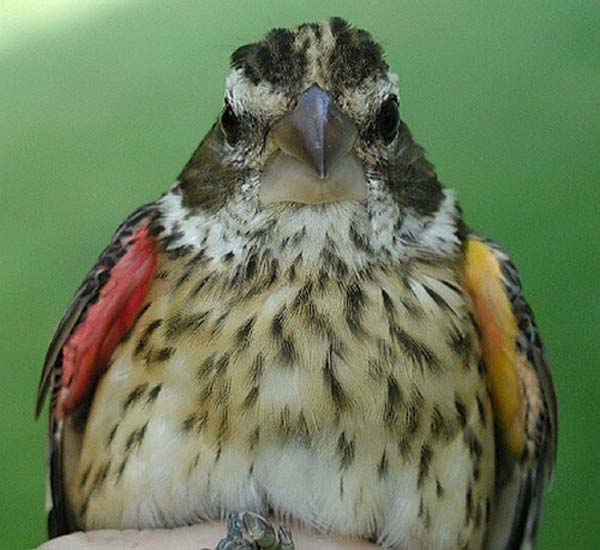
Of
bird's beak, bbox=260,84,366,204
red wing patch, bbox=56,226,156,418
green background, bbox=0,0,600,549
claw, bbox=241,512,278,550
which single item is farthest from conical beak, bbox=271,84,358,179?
green background, bbox=0,0,600,549

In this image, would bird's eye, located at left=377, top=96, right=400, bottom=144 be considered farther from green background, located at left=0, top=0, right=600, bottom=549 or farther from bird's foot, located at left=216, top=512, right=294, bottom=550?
green background, located at left=0, top=0, right=600, bottom=549

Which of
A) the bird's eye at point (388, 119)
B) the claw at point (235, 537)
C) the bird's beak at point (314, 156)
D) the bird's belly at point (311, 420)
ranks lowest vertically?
the claw at point (235, 537)

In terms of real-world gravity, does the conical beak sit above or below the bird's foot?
above

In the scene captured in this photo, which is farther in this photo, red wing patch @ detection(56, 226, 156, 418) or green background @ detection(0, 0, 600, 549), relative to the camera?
green background @ detection(0, 0, 600, 549)

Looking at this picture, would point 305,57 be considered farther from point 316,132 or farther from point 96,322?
point 96,322

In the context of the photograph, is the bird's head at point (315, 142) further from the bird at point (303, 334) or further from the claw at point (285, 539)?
the claw at point (285, 539)

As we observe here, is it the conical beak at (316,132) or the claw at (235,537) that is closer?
the conical beak at (316,132)

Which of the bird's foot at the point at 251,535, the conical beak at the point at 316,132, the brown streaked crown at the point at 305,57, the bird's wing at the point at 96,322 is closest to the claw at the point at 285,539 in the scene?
the bird's foot at the point at 251,535

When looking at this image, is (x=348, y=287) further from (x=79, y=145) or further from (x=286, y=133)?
(x=79, y=145)
